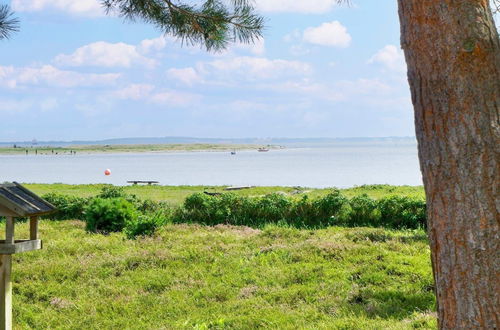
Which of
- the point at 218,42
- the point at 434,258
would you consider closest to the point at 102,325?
the point at 218,42

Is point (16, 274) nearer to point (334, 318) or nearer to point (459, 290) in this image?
point (334, 318)

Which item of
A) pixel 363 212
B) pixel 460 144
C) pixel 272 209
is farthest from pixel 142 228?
pixel 460 144

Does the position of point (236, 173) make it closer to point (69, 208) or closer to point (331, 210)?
point (69, 208)

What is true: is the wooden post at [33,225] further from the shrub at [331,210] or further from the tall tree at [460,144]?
the shrub at [331,210]

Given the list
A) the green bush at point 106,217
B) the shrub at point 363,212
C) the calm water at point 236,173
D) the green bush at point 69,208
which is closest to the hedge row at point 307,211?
the shrub at point 363,212

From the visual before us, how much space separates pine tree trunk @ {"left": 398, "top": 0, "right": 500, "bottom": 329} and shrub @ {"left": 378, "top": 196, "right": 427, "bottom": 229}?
9902mm

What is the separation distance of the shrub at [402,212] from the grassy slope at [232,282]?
164 cm

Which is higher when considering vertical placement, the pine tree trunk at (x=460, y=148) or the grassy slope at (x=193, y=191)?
the pine tree trunk at (x=460, y=148)

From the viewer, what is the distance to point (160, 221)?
1195cm

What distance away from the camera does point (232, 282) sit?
310 inches

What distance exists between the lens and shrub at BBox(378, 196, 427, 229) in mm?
12477

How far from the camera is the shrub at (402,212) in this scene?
1248 centimetres

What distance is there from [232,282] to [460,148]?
559 cm

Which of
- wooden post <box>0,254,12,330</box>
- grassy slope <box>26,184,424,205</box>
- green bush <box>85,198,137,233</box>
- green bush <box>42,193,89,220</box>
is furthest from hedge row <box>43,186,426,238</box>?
wooden post <box>0,254,12,330</box>
